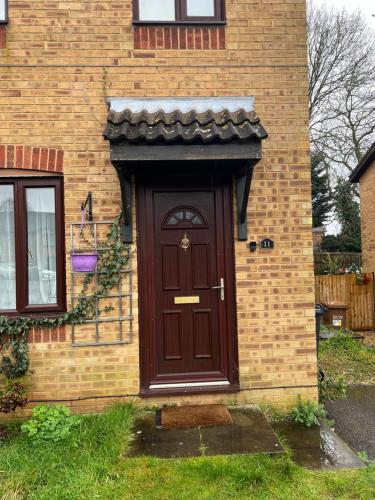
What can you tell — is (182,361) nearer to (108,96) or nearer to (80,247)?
(80,247)

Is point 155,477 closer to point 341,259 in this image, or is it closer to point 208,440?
point 208,440

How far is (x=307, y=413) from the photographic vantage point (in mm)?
4418

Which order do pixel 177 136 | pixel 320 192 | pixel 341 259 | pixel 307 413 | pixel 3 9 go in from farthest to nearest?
pixel 320 192 < pixel 341 259 < pixel 3 9 < pixel 307 413 < pixel 177 136

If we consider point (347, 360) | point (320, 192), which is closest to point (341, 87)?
point (320, 192)

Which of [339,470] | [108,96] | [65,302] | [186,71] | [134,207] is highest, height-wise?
[186,71]

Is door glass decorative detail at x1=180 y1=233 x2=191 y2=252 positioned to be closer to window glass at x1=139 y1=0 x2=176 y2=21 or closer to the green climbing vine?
the green climbing vine

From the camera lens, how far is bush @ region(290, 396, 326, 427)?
4.36 m

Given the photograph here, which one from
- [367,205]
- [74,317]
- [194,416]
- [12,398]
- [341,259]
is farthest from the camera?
[341,259]

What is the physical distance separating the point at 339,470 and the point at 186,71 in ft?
13.5

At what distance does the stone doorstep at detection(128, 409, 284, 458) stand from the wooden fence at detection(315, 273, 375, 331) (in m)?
7.39

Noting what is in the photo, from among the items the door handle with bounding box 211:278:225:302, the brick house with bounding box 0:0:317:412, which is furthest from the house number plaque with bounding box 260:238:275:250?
the door handle with bounding box 211:278:225:302

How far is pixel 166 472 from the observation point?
3328 millimetres

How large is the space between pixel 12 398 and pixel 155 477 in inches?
66.5

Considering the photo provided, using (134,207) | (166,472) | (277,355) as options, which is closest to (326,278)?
(277,355)
